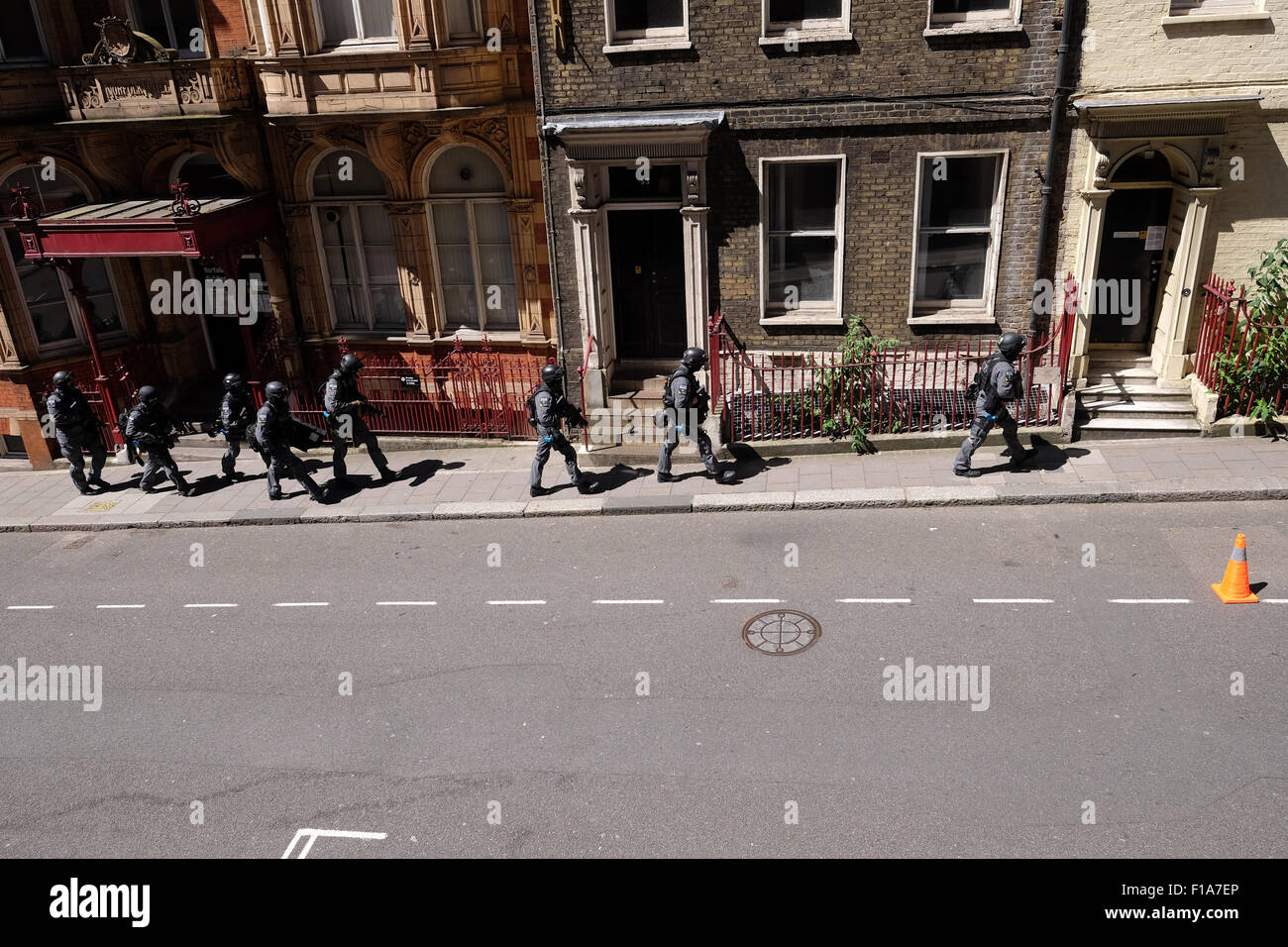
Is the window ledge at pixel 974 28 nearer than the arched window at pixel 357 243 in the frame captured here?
Yes

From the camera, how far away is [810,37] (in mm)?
12414

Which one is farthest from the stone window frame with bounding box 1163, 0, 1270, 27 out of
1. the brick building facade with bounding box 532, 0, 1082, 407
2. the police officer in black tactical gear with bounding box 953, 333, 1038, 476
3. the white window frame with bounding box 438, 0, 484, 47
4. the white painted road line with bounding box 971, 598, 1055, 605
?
the white window frame with bounding box 438, 0, 484, 47

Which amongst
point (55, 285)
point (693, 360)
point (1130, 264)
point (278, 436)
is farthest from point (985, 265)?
point (55, 285)

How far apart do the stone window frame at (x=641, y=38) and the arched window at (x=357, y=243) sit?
4.45m

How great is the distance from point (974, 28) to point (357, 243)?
9.54 meters

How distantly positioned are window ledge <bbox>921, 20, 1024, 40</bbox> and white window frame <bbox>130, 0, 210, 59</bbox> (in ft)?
34.3

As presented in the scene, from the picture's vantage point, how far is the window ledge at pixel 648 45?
12.7 m

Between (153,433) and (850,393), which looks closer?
(850,393)

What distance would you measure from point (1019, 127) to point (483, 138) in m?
7.41

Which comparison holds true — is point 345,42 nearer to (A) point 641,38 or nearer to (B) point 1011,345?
(A) point 641,38

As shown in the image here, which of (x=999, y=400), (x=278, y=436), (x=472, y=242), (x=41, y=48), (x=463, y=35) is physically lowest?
(x=278, y=436)

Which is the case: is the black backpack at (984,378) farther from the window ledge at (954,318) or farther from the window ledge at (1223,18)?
the window ledge at (1223,18)

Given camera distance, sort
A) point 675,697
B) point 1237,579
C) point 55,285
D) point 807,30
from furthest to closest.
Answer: point 55,285 → point 807,30 → point 1237,579 → point 675,697

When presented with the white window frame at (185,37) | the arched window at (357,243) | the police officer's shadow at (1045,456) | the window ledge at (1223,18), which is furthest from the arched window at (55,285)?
the window ledge at (1223,18)
